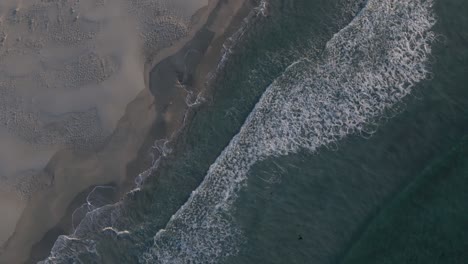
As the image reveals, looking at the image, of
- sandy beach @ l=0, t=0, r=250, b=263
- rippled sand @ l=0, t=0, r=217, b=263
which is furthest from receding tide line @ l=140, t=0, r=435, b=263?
rippled sand @ l=0, t=0, r=217, b=263

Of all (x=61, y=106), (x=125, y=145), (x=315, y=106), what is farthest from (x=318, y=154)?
(x=61, y=106)

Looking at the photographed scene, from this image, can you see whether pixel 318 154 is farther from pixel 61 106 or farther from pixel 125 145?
pixel 61 106

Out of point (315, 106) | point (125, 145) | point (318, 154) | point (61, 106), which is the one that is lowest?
point (61, 106)

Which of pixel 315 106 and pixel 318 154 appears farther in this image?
pixel 315 106

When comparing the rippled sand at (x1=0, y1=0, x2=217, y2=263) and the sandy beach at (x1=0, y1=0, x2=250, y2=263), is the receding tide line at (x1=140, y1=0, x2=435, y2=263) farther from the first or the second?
the rippled sand at (x1=0, y1=0, x2=217, y2=263)

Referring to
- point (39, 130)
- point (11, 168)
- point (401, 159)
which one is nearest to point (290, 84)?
point (401, 159)

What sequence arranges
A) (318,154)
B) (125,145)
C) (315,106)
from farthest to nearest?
(315,106) → (318,154) → (125,145)

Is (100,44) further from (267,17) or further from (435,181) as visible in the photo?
(435,181)
